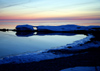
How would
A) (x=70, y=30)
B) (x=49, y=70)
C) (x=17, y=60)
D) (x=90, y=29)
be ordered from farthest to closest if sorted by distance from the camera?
(x=70, y=30) → (x=90, y=29) → (x=17, y=60) → (x=49, y=70)

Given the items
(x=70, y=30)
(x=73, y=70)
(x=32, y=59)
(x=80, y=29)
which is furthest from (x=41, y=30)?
(x=73, y=70)

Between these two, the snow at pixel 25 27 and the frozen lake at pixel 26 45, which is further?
the snow at pixel 25 27

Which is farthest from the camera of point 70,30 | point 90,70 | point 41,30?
point 41,30

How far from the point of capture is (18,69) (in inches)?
181

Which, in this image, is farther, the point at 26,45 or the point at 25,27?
the point at 25,27

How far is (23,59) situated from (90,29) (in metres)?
29.1

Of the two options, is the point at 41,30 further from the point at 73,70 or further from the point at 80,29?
the point at 73,70

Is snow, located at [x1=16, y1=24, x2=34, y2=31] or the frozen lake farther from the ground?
snow, located at [x1=16, y1=24, x2=34, y2=31]

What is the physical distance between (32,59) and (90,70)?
333cm

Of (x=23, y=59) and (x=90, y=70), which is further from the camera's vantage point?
(x=23, y=59)

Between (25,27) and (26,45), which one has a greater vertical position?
Result: (25,27)

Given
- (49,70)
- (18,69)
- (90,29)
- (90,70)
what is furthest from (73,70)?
(90,29)

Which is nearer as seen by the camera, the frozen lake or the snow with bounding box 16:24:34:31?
the frozen lake

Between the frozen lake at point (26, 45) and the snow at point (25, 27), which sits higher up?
the snow at point (25, 27)
